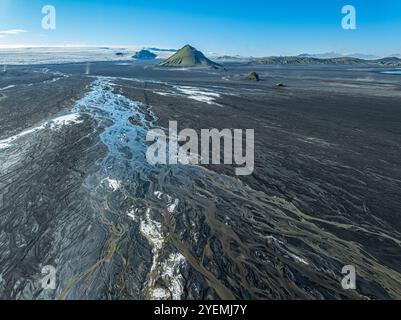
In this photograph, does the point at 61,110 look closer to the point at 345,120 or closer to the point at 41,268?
the point at 41,268

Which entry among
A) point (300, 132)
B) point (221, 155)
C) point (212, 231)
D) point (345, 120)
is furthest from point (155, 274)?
point (345, 120)

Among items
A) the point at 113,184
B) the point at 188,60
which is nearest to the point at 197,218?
the point at 113,184

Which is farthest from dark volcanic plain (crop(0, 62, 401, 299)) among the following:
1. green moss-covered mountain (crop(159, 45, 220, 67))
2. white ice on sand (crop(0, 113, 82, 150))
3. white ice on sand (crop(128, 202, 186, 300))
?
green moss-covered mountain (crop(159, 45, 220, 67))

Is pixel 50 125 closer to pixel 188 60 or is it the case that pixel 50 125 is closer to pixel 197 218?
pixel 197 218

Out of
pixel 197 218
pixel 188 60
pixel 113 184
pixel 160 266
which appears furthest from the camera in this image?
pixel 188 60

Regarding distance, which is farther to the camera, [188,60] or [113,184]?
[188,60]
